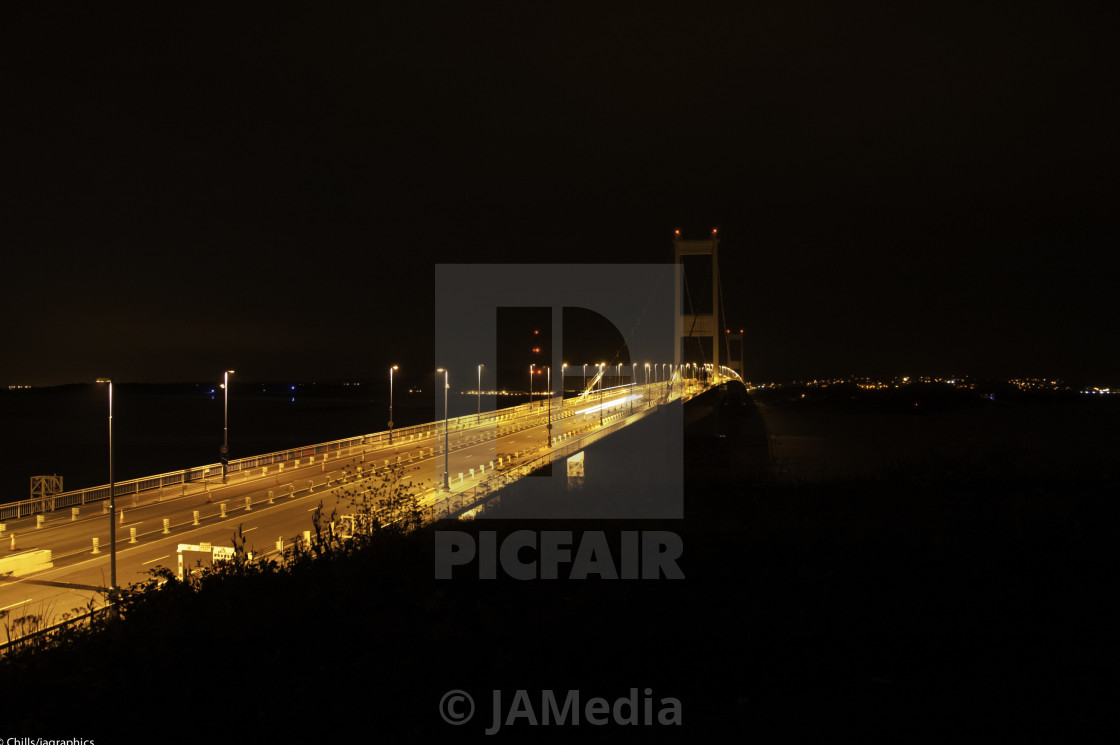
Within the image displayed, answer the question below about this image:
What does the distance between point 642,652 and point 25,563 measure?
1377 centimetres

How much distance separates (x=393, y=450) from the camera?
3081 cm

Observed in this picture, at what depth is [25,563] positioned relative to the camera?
12.4 metres

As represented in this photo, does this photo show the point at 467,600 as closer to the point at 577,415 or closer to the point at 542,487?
the point at 542,487

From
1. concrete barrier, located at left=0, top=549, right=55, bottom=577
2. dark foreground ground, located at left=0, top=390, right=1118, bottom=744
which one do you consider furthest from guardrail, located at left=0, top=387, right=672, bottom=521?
dark foreground ground, located at left=0, top=390, right=1118, bottom=744

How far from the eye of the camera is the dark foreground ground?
3.37m

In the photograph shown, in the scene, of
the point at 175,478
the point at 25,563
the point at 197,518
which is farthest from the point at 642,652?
the point at 175,478

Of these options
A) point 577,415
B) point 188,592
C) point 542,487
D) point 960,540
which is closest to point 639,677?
point 188,592

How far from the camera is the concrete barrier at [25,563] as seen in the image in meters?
12.2

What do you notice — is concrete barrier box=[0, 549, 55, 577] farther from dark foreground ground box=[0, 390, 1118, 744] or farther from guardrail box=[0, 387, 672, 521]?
dark foreground ground box=[0, 390, 1118, 744]

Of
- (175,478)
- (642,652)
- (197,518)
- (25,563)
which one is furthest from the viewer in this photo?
(175,478)

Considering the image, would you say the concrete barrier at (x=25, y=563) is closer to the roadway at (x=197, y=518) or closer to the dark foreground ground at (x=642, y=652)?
the roadway at (x=197, y=518)

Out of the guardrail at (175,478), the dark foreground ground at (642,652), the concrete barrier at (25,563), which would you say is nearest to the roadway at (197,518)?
the concrete barrier at (25,563)

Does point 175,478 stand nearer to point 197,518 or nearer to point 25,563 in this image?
point 197,518

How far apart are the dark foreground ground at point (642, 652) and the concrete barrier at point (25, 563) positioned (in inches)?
423
